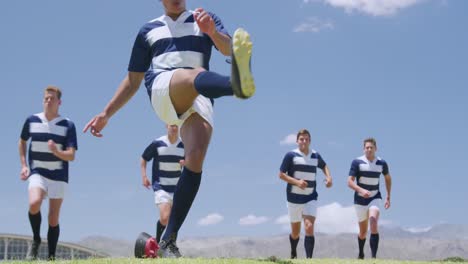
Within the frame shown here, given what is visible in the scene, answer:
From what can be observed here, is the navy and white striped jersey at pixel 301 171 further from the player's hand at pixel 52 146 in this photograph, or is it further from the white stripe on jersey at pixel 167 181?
the player's hand at pixel 52 146

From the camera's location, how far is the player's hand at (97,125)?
6.11m

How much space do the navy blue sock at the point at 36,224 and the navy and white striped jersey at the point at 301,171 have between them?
19.1ft

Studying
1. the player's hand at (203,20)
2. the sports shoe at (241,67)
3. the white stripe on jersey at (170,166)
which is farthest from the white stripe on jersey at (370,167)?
the sports shoe at (241,67)

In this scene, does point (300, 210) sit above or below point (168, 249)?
above

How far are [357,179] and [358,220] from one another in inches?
A: 38.8

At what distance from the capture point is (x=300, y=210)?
45.0 ft

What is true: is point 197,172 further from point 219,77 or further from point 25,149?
point 25,149

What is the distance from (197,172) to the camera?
5746mm

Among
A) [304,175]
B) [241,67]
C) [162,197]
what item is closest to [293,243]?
[304,175]

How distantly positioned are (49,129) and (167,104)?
5391 mm

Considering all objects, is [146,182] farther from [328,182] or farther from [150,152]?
[328,182]

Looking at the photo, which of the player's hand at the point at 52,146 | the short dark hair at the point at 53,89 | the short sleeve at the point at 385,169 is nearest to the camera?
the player's hand at the point at 52,146

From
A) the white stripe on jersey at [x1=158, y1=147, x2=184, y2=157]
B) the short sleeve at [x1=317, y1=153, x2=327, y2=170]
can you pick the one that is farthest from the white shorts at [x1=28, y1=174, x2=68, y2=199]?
the short sleeve at [x1=317, y1=153, x2=327, y2=170]

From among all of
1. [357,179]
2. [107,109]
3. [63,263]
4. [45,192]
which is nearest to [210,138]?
[107,109]
